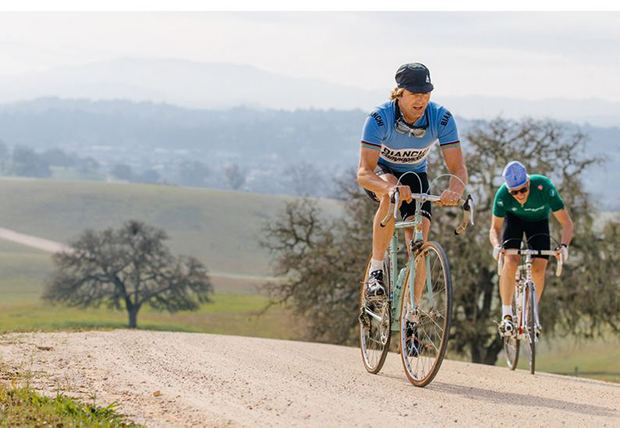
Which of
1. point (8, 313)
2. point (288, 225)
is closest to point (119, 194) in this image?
point (8, 313)

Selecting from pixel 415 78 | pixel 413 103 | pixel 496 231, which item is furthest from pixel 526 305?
pixel 415 78

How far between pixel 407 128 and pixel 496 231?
3800 mm

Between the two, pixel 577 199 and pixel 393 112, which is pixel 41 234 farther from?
pixel 393 112

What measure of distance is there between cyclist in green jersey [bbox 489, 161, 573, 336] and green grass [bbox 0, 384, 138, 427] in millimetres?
5674

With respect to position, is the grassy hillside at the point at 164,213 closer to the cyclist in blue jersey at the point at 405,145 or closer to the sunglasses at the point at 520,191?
the sunglasses at the point at 520,191

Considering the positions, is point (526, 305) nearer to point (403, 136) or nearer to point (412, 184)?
point (412, 184)

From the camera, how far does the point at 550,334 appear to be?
3366 centimetres

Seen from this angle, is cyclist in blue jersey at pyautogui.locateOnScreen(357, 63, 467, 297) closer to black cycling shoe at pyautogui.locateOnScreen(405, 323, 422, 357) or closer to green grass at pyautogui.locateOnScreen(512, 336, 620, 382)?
black cycling shoe at pyautogui.locateOnScreen(405, 323, 422, 357)

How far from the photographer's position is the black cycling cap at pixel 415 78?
7086 mm

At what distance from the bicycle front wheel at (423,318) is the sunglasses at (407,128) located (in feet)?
3.00

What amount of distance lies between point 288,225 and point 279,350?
28839 millimetres

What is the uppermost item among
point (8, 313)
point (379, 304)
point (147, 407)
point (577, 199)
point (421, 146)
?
point (577, 199)

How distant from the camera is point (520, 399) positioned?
718cm

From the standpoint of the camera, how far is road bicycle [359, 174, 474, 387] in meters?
7.02
